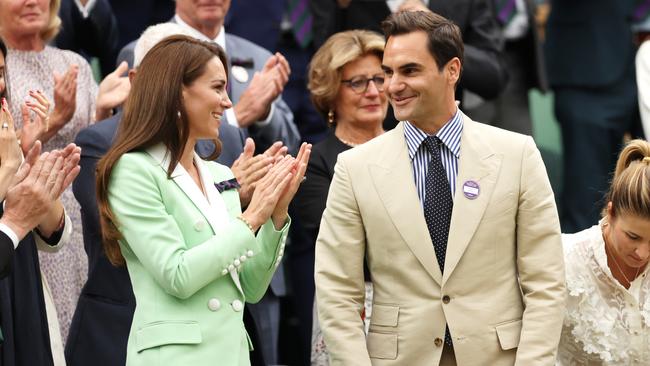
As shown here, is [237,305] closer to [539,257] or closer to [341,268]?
[341,268]

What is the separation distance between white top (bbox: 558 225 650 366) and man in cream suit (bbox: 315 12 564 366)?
1.90 ft

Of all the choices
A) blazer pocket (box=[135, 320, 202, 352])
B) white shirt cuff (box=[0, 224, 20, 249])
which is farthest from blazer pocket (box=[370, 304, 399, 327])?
white shirt cuff (box=[0, 224, 20, 249])

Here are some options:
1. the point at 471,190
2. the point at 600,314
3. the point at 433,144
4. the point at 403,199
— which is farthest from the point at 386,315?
the point at 600,314

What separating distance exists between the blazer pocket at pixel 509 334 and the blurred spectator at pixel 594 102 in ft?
10.6

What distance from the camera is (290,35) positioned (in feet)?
25.6

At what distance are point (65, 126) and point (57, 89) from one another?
28 centimetres

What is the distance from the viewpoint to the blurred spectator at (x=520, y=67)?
7891 millimetres

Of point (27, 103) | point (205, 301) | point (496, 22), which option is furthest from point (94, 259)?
point (496, 22)

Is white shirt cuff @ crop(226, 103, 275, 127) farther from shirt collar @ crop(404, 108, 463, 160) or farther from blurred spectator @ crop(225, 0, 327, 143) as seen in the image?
shirt collar @ crop(404, 108, 463, 160)

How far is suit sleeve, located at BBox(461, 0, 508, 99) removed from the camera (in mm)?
7004

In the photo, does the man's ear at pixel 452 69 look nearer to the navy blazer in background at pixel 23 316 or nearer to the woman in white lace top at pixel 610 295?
the woman in white lace top at pixel 610 295

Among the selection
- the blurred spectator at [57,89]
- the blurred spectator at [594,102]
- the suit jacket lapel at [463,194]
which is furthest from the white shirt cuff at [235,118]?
the blurred spectator at [594,102]

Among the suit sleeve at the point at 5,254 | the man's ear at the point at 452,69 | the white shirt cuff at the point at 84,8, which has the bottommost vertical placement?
the suit sleeve at the point at 5,254

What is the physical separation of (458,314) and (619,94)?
361 cm
